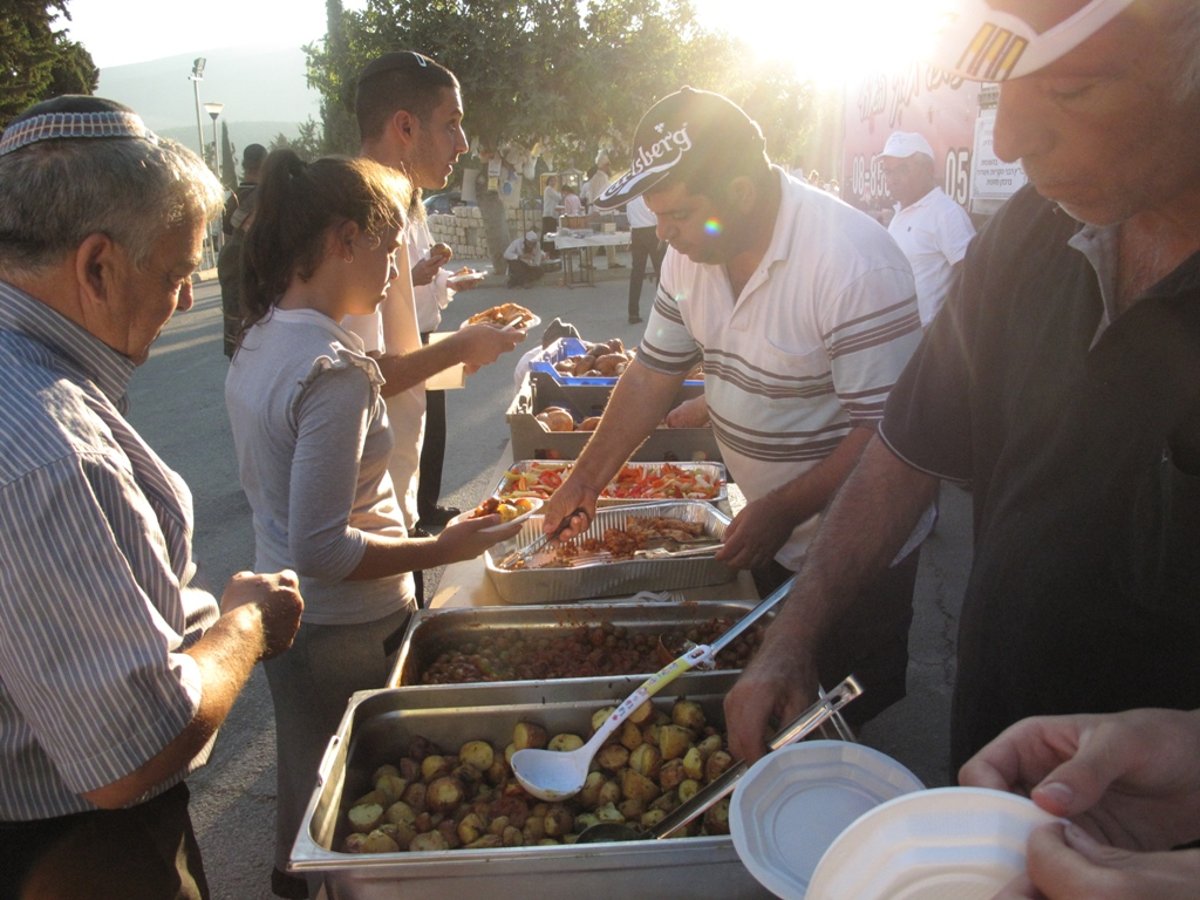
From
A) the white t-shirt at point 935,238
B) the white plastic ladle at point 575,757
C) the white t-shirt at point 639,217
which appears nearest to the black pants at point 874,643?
the white plastic ladle at point 575,757

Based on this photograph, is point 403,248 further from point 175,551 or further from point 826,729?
point 826,729

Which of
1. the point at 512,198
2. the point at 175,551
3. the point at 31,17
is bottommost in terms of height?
the point at 512,198

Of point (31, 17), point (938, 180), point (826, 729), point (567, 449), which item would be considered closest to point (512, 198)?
point (31, 17)

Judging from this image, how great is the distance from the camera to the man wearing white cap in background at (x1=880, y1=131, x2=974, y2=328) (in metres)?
5.82

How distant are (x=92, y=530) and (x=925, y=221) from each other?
580cm

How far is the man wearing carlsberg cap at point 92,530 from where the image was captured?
42.4 inches

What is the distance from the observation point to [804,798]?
3.98 ft

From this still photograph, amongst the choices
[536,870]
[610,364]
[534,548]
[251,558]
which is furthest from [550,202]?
[536,870]

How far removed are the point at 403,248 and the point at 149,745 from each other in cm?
237

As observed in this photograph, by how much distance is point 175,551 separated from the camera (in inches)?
52.1

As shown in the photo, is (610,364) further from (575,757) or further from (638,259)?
(638,259)

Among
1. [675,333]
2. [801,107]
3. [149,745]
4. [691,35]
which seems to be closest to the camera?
[149,745]

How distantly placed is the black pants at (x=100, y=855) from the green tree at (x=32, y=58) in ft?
57.5

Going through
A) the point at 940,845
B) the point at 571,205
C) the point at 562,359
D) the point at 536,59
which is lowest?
the point at 571,205
